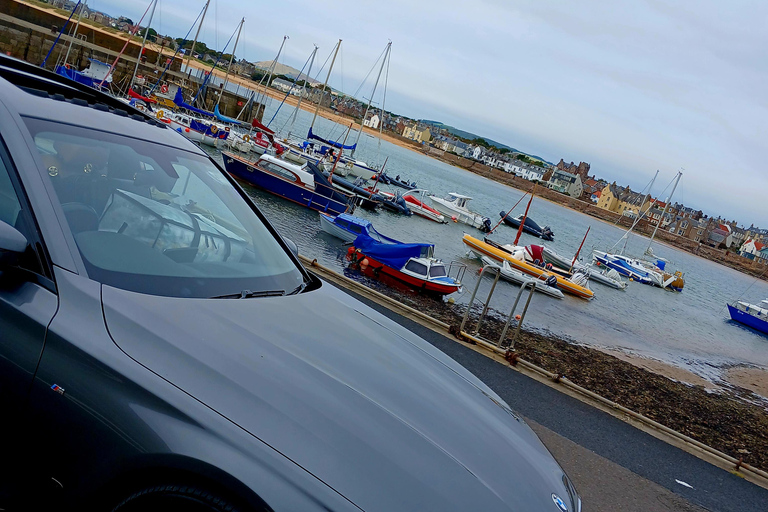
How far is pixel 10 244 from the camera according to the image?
6.05 ft

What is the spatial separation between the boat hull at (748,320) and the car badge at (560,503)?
1887 inches

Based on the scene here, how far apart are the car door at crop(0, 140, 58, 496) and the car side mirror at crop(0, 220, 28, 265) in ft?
0.05

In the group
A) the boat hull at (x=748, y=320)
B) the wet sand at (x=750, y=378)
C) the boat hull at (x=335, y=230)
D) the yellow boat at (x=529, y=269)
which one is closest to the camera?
the wet sand at (x=750, y=378)

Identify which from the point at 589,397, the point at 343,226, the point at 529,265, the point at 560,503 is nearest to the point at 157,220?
the point at 560,503

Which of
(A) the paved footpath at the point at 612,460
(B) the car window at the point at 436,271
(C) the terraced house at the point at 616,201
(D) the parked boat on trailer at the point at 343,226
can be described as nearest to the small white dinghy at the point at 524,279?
(D) the parked boat on trailer at the point at 343,226

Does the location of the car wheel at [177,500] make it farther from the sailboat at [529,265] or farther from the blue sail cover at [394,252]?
the sailboat at [529,265]

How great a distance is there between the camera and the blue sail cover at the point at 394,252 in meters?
20.4

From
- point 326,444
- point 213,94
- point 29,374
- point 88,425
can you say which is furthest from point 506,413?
point 213,94

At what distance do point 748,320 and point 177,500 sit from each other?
163 ft

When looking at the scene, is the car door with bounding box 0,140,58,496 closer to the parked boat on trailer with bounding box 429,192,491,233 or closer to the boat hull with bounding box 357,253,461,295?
the boat hull with bounding box 357,253,461,295

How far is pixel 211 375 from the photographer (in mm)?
1801

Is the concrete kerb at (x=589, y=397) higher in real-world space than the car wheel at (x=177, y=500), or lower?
lower

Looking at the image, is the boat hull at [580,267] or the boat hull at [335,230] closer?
the boat hull at [335,230]

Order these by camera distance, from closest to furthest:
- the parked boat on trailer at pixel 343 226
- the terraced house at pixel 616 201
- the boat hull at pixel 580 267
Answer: the parked boat on trailer at pixel 343 226
the boat hull at pixel 580 267
the terraced house at pixel 616 201
